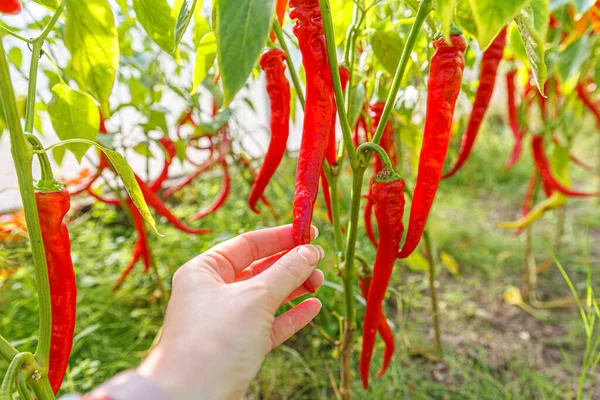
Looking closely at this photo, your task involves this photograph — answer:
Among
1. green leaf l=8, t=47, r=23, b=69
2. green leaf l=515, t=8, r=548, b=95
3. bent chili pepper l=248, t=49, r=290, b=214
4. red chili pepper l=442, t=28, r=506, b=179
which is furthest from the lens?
green leaf l=8, t=47, r=23, b=69

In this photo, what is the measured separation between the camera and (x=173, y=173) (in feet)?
10.7

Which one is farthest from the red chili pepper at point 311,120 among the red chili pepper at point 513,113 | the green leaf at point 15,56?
the red chili pepper at point 513,113

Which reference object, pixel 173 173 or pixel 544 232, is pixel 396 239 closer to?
pixel 544 232

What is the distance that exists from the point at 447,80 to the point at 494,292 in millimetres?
1485

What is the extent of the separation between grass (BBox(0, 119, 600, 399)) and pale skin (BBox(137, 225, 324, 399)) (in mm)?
378

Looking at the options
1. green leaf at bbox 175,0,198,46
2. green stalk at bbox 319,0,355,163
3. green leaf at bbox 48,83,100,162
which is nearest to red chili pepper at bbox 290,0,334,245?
green stalk at bbox 319,0,355,163

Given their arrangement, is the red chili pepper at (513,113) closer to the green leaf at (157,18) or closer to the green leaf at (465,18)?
the green leaf at (465,18)

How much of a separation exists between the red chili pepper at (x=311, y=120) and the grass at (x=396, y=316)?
36 cm

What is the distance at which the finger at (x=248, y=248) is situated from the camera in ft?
2.18

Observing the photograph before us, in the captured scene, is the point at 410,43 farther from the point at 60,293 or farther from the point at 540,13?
the point at 60,293

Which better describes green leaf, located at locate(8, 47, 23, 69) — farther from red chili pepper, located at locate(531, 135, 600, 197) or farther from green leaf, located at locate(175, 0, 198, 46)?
red chili pepper, located at locate(531, 135, 600, 197)

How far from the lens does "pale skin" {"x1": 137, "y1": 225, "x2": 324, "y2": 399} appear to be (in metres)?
0.47

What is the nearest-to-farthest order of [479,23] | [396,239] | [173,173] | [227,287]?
[479,23] → [227,287] → [396,239] → [173,173]

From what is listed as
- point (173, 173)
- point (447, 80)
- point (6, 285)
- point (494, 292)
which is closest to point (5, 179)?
point (173, 173)
